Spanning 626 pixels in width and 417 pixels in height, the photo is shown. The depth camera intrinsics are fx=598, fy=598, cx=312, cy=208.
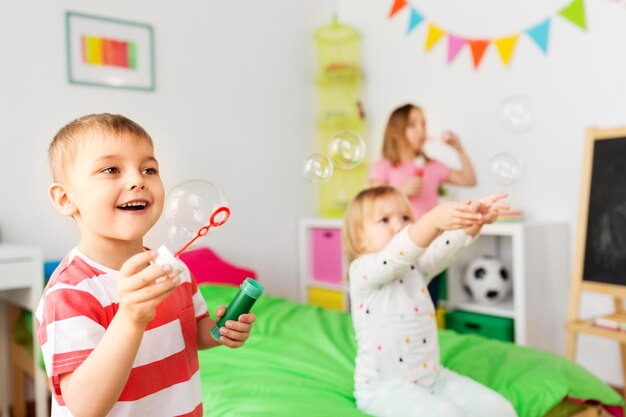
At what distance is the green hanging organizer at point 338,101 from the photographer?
3.74 metres

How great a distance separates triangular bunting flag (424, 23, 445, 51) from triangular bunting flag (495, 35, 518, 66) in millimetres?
368

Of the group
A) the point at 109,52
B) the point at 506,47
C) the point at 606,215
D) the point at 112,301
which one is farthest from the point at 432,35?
the point at 112,301

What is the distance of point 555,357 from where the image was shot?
6.34 feet

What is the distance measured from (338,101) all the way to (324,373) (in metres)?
2.38

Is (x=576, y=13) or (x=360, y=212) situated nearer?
(x=360, y=212)

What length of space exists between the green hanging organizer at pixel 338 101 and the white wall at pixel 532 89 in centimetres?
26

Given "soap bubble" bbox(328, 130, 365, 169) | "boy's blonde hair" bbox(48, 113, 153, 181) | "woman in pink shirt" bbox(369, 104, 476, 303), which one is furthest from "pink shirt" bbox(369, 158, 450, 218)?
"boy's blonde hair" bbox(48, 113, 153, 181)

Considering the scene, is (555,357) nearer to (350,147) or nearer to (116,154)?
(350,147)

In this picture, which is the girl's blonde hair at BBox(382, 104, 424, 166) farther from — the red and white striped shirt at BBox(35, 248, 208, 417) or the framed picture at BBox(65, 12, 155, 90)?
the red and white striped shirt at BBox(35, 248, 208, 417)

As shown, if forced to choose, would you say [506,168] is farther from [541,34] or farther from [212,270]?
[212,270]

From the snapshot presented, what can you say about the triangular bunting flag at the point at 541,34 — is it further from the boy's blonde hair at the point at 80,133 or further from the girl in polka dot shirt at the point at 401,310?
the boy's blonde hair at the point at 80,133

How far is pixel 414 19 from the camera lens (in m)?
3.45

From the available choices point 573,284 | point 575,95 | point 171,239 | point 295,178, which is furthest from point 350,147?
point 295,178

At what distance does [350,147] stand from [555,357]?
3.16 ft
